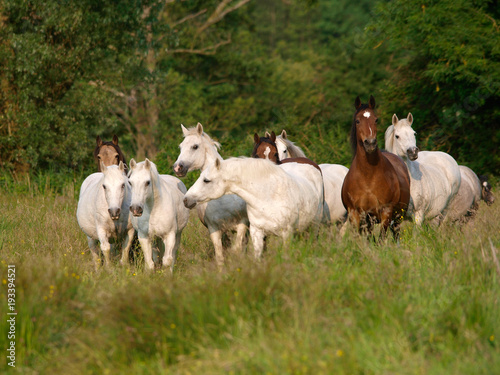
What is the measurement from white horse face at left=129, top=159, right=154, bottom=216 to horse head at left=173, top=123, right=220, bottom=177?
0.85m

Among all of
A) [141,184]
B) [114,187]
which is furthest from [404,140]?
[114,187]

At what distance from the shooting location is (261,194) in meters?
6.79

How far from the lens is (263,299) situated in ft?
15.4

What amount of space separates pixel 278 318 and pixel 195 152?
Answer: 4271 mm

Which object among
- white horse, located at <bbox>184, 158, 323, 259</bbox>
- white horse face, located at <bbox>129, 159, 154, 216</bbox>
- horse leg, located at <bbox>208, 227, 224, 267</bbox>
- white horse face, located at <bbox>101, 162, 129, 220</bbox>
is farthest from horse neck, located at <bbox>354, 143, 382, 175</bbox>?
white horse face, located at <bbox>101, 162, 129, 220</bbox>

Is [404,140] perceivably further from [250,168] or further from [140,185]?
[140,185]

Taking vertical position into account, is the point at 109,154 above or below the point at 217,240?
above

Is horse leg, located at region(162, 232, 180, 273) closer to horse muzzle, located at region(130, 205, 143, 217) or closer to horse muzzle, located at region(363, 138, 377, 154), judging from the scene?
horse muzzle, located at region(130, 205, 143, 217)

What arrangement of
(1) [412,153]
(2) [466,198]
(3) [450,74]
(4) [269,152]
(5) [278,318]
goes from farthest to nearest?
(3) [450,74] < (2) [466,198] < (4) [269,152] < (1) [412,153] < (5) [278,318]

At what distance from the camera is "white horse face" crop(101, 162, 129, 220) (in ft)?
23.2

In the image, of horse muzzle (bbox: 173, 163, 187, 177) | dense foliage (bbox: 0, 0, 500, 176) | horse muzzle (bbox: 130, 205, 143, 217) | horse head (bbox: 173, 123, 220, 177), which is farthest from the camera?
dense foliage (bbox: 0, 0, 500, 176)

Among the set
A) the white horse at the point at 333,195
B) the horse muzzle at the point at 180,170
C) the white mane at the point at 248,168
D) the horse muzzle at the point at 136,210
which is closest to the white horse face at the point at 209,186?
the white mane at the point at 248,168

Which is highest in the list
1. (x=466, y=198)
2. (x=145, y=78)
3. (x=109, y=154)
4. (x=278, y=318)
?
(x=145, y=78)

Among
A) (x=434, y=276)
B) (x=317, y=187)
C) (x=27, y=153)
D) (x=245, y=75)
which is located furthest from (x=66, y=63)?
(x=245, y=75)
